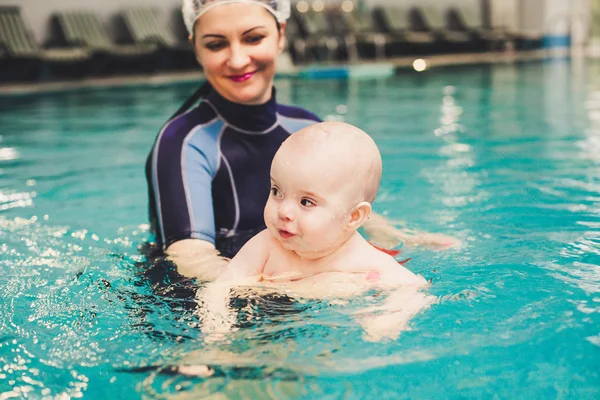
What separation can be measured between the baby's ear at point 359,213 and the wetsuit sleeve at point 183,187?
60cm

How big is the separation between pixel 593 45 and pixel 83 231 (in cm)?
2416

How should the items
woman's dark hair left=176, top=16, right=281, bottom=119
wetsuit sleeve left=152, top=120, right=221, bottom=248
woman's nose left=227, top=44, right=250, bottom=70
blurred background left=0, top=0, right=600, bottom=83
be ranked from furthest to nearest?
blurred background left=0, top=0, right=600, bottom=83
woman's dark hair left=176, top=16, right=281, bottom=119
woman's nose left=227, top=44, right=250, bottom=70
wetsuit sleeve left=152, top=120, right=221, bottom=248

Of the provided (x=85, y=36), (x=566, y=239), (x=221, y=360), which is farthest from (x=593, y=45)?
(x=221, y=360)

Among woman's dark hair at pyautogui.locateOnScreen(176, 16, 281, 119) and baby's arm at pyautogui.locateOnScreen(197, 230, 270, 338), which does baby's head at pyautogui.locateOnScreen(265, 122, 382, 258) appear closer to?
baby's arm at pyautogui.locateOnScreen(197, 230, 270, 338)

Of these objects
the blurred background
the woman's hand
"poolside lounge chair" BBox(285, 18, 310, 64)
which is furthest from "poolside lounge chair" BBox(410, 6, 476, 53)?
the woman's hand

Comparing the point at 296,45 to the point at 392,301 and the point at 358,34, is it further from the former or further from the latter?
the point at 392,301

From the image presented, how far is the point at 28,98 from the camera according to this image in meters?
11.1

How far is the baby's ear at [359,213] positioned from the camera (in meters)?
2.14

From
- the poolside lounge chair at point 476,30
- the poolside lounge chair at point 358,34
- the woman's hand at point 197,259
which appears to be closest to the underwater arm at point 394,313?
the woman's hand at point 197,259

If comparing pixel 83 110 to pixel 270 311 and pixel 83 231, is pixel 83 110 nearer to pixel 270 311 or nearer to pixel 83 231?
pixel 83 231

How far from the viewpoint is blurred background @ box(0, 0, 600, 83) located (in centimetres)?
1313

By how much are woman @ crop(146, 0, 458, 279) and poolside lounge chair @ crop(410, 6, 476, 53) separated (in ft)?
54.4

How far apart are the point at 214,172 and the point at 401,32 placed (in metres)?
16.2

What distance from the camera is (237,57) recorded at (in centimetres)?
262
